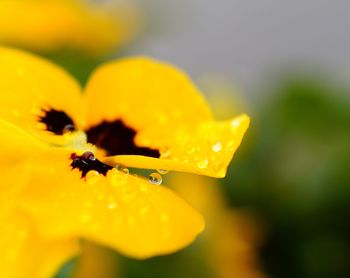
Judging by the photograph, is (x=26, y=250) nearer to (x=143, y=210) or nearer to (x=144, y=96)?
(x=143, y=210)

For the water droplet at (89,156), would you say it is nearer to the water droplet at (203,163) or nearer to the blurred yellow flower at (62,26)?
the water droplet at (203,163)

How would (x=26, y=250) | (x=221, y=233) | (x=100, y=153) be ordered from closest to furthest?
(x=26, y=250) → (x=100, y=153) → (x=221, y=233)

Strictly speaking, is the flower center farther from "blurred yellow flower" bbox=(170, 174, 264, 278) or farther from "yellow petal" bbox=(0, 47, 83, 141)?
"blurred yellow flower" bbox=(170, 174, 264, 278)

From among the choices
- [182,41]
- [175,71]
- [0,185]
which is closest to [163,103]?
[175,71]

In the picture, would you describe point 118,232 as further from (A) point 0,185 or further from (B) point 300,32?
(B) point 300,32

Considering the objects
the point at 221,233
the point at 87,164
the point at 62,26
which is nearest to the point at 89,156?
the point at 87,164

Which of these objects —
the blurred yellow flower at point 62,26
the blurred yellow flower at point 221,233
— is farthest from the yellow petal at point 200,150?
the blurred yellow flower at point 62,26

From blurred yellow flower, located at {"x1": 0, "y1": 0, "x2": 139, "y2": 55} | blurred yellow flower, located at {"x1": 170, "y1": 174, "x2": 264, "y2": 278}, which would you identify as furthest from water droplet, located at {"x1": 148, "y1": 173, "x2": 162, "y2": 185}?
blurred yellow flower, located at {"x1": 0, "y1": 0, "x2": 139, "y2": 55}
